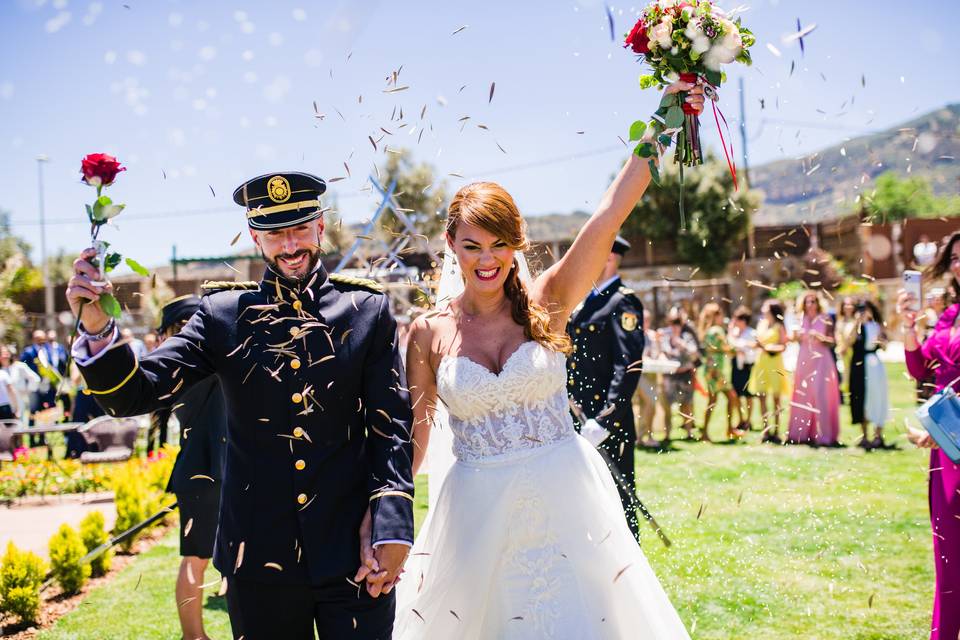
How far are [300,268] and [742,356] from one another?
1199 cm

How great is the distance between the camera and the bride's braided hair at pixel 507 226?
341cm

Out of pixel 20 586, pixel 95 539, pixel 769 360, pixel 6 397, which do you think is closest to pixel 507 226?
pixel 20 586

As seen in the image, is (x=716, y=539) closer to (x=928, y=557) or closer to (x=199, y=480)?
(x=928, y=557)

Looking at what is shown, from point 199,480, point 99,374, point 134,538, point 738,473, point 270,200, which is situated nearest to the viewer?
point 99,374

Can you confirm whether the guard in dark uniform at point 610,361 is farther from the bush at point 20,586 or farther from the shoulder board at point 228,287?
the bush at point 20,586

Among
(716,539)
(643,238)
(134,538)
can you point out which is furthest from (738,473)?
(643,238)

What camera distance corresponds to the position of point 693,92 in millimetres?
3422

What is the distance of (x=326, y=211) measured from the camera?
10.4 ft


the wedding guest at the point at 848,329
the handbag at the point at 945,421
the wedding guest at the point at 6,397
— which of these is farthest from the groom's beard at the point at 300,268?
the wedding guest at the point at 6,397

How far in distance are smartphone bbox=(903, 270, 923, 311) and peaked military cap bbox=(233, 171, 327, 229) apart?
3.68 metres

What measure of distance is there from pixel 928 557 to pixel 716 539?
5.50ft

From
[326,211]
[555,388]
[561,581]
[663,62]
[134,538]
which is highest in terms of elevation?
[663,62]

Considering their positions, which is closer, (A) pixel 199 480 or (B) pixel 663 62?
(B) pixel 663 62

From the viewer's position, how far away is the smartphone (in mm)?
4781
